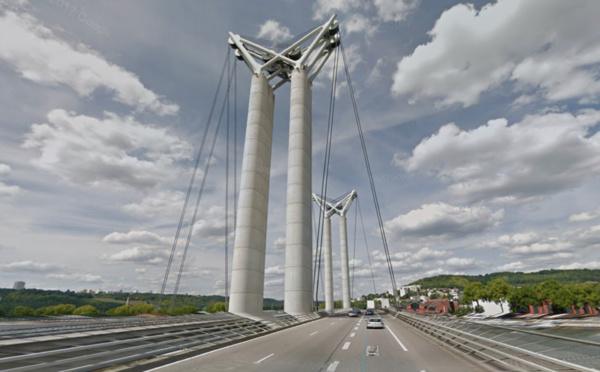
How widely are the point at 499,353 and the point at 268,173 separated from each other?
31190 mm

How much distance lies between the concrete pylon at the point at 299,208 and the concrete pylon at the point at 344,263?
64.3 metres

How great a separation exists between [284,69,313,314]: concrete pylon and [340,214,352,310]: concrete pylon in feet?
211

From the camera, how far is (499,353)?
1091cm

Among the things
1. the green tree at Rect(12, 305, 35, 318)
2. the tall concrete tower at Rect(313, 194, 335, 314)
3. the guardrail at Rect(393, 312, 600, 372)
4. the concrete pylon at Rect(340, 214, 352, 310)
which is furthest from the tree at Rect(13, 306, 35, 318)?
the concrete pylon at Rect(340, 214, 352, 310)

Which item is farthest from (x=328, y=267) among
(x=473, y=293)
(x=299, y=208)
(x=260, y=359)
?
(x=260, y=359)

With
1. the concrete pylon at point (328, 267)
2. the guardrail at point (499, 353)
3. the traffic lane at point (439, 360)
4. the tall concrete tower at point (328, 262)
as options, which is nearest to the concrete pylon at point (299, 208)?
the guardrail at point (499, 353)

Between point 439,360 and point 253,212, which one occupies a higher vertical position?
point 253,212

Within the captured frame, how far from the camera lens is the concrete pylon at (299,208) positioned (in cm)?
4025

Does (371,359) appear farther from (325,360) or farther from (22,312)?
(22,312)

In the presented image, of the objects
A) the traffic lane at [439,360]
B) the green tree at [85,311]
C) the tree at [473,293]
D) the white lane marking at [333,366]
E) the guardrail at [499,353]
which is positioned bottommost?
the traffic lane at [439,360]

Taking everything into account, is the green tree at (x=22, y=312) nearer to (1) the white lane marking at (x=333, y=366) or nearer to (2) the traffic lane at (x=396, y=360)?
(2) the traffic lane at (x=396, y=360)

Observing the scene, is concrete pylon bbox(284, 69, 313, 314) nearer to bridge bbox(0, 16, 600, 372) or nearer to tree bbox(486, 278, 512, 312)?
bridge bbox(0, 16, 600, 372)

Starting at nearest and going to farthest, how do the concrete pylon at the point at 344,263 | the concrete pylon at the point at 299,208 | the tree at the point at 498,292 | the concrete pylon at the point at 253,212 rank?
the concrete pylon at the point at 253,212, the concrete pylon at the point at 299,208, the tree at the point at 498,292, the concrete pylon at the point at 344,263

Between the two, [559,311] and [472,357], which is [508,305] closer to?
[559,311]
